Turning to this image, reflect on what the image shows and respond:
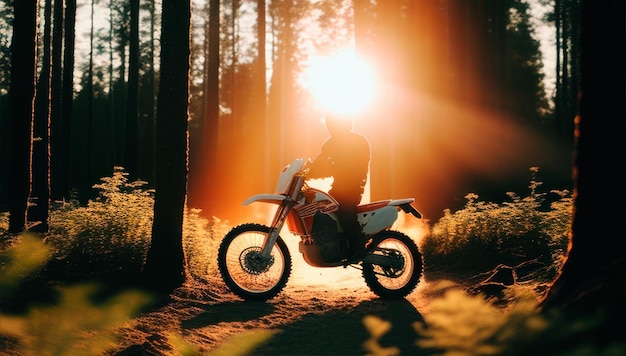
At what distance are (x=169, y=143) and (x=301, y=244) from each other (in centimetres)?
234

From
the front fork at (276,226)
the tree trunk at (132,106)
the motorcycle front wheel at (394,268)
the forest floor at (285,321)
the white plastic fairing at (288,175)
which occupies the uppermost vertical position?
the tree trunk at (132,106)

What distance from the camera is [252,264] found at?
716 centimetres

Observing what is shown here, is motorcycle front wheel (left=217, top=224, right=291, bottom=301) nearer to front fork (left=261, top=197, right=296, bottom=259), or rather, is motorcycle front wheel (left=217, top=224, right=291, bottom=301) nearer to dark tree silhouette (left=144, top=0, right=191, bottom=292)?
front fork (left=261, top=197, right=296, bottom=259)

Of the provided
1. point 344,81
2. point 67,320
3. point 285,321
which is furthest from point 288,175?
point 344,81

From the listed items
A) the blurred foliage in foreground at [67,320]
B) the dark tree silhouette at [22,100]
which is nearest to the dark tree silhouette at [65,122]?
the dark tree silhouette at [22,100]

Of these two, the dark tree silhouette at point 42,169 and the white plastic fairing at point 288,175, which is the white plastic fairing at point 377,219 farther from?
the dark tree silhouette at point 42,169

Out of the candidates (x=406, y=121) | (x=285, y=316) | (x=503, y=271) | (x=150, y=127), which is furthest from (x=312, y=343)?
(x=150, y=127)

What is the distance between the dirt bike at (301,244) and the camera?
283 inches

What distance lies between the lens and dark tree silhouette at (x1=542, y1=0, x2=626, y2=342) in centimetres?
471

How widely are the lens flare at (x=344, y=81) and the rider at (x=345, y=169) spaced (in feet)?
0.88

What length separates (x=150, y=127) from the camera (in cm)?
4581

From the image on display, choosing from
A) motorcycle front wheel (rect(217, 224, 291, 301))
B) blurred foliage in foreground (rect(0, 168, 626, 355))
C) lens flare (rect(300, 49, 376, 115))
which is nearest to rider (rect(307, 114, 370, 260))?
lens flare (rect(300, 49, 376, 115))

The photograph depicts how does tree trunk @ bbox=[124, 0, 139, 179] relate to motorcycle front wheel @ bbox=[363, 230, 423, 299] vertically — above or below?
above

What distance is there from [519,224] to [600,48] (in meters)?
5.63
